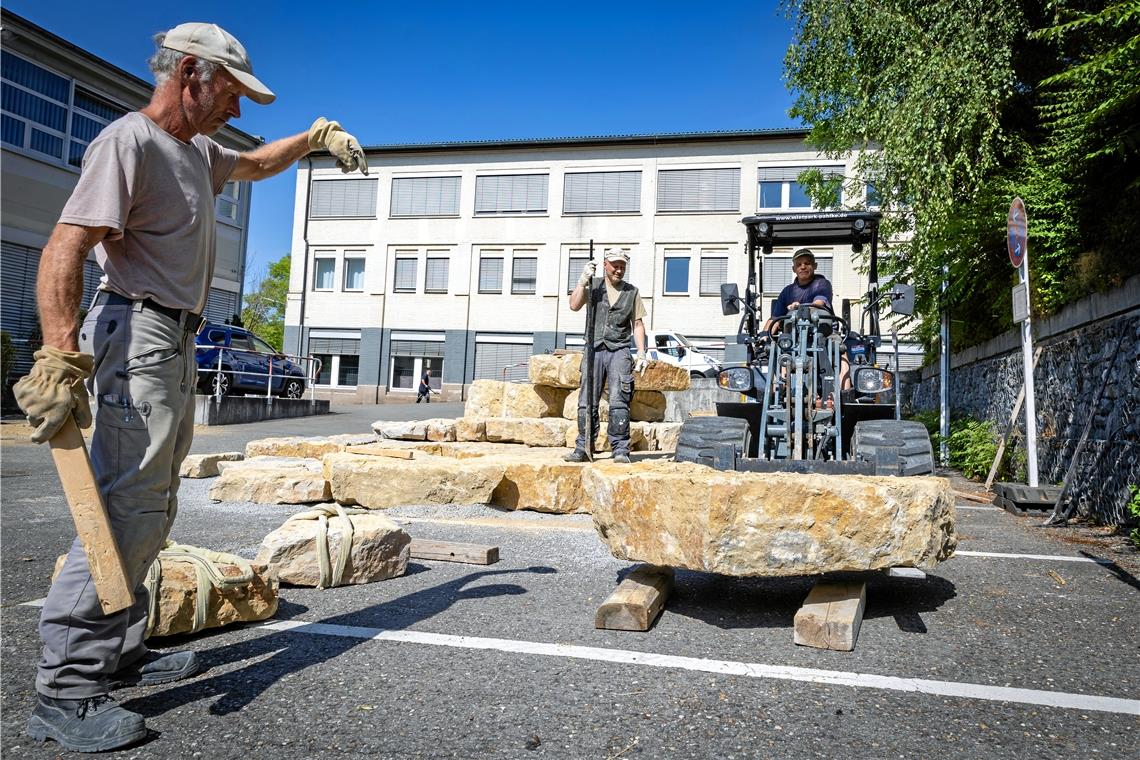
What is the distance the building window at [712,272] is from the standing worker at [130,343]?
2880cm

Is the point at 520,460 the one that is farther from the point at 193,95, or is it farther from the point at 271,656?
the point at 193,95

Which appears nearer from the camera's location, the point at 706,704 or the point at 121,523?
the point at 121,523

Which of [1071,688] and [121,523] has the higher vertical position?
[121,523]

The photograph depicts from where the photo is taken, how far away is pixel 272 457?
887cm

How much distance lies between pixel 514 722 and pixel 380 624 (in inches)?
48.8

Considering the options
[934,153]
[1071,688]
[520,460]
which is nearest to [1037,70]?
[934,153]

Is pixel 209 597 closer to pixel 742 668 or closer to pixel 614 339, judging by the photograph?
pixel 742 668

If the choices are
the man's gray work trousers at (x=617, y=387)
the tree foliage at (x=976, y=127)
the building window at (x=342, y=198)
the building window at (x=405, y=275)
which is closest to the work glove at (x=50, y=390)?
the man's gray work trousers at (x=617, y=387)

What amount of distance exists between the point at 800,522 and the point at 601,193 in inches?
1188

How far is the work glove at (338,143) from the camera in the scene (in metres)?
3.11

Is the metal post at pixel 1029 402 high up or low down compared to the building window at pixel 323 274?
down

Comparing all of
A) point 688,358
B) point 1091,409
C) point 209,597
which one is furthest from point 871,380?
point 688,358

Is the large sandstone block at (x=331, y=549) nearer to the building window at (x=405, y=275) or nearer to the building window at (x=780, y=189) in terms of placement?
the building window at (x=780, y=189)

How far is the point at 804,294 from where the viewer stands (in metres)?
6.41
